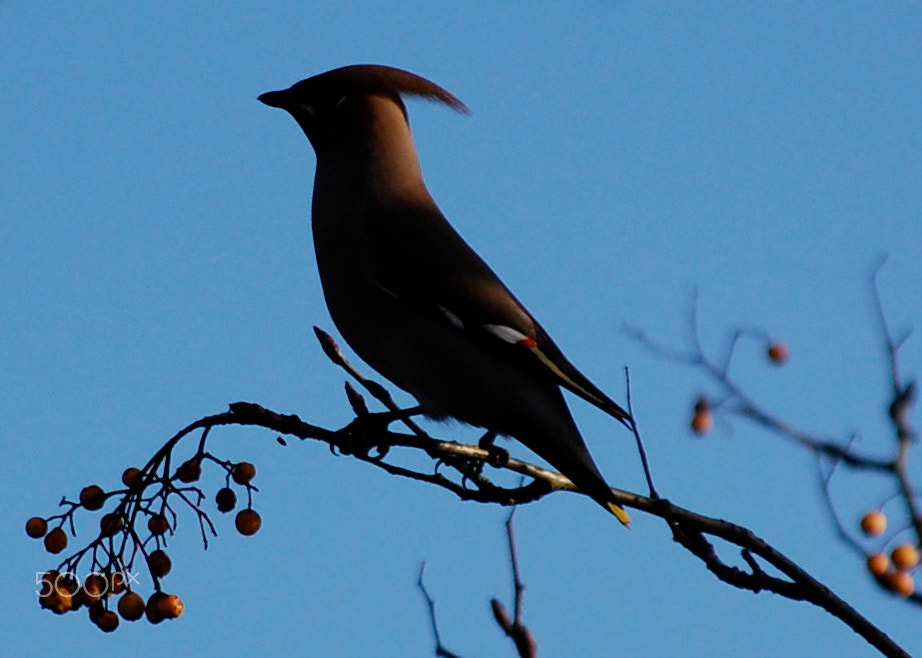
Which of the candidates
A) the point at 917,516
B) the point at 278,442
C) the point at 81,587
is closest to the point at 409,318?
the point at 278,442

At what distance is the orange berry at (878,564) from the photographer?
90.3 inches

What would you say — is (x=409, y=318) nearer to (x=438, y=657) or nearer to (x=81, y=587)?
(x=81, y=587)

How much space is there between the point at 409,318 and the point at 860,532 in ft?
3.73

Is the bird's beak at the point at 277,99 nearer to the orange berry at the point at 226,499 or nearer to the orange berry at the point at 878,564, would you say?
the orange berry at the point at 226,499

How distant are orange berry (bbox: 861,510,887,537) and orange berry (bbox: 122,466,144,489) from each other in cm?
151

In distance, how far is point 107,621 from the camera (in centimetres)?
248

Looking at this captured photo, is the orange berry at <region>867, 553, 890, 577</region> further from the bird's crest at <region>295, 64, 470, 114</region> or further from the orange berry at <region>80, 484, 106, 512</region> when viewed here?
the bird's crest at <region>295, 64, 470, 114</region>

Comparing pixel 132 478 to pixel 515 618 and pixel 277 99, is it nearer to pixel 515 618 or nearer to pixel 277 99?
pixel 515 618

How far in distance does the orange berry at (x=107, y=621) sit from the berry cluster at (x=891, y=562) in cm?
133

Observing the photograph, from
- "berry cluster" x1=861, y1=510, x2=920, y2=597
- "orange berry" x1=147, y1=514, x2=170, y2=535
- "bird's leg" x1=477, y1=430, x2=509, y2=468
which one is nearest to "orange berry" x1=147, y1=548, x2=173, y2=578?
"orange berry" x1=147, y1=514, x2=170, y2=535

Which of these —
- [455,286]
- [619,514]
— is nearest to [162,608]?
[619,514]

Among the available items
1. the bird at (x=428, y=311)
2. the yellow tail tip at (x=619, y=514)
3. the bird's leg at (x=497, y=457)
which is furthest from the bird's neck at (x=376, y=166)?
the yellow tail tip at (x=619, y=514)

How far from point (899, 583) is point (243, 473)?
1.21m

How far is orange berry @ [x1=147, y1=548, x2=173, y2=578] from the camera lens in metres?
2.53
